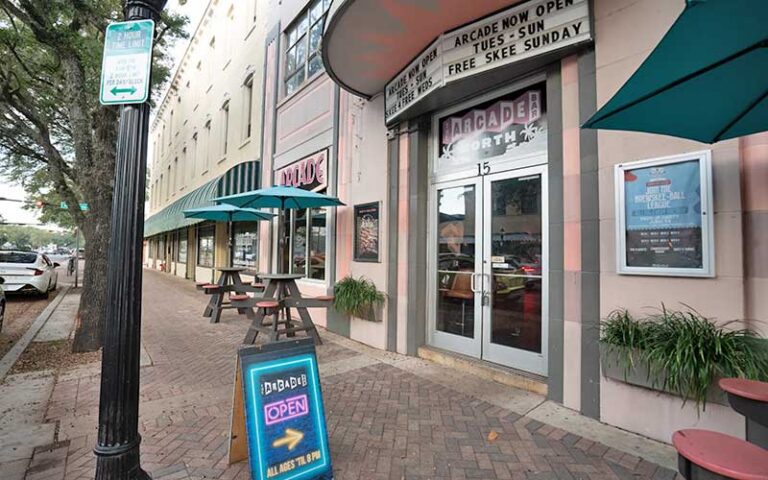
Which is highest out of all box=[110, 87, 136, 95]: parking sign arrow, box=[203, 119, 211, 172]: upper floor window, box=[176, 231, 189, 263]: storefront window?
box=[203, 119, 211, 172]: upper floor window

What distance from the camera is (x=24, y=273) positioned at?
11.5 metres

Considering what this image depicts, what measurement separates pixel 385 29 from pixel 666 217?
→ 3611mm

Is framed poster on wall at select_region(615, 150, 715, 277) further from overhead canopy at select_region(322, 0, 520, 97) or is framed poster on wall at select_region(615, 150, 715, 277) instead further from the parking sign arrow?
the parking sign arrow

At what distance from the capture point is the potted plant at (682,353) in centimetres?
280

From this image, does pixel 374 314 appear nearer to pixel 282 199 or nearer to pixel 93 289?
pixel 282 199

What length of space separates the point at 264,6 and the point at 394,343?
34.8 feet

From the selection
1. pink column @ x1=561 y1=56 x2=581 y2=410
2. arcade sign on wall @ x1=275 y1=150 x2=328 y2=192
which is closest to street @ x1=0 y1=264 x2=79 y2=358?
arcade sign on wall @ x1=275 y1=150 x2=328 y2=192

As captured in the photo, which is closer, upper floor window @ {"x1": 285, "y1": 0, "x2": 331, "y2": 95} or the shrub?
the shrub

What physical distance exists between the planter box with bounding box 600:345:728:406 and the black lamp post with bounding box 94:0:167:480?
362cm

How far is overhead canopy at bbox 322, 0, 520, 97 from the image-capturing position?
4.28 meters

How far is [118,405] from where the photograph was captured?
2283 millimetres

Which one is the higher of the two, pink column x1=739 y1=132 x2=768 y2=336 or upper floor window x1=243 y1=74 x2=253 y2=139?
upper floor window x1=243 y1=74 x2=253 y2=139

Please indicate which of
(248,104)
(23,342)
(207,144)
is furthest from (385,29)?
(207,144)

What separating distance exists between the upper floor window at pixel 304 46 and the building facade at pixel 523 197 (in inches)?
55.7
